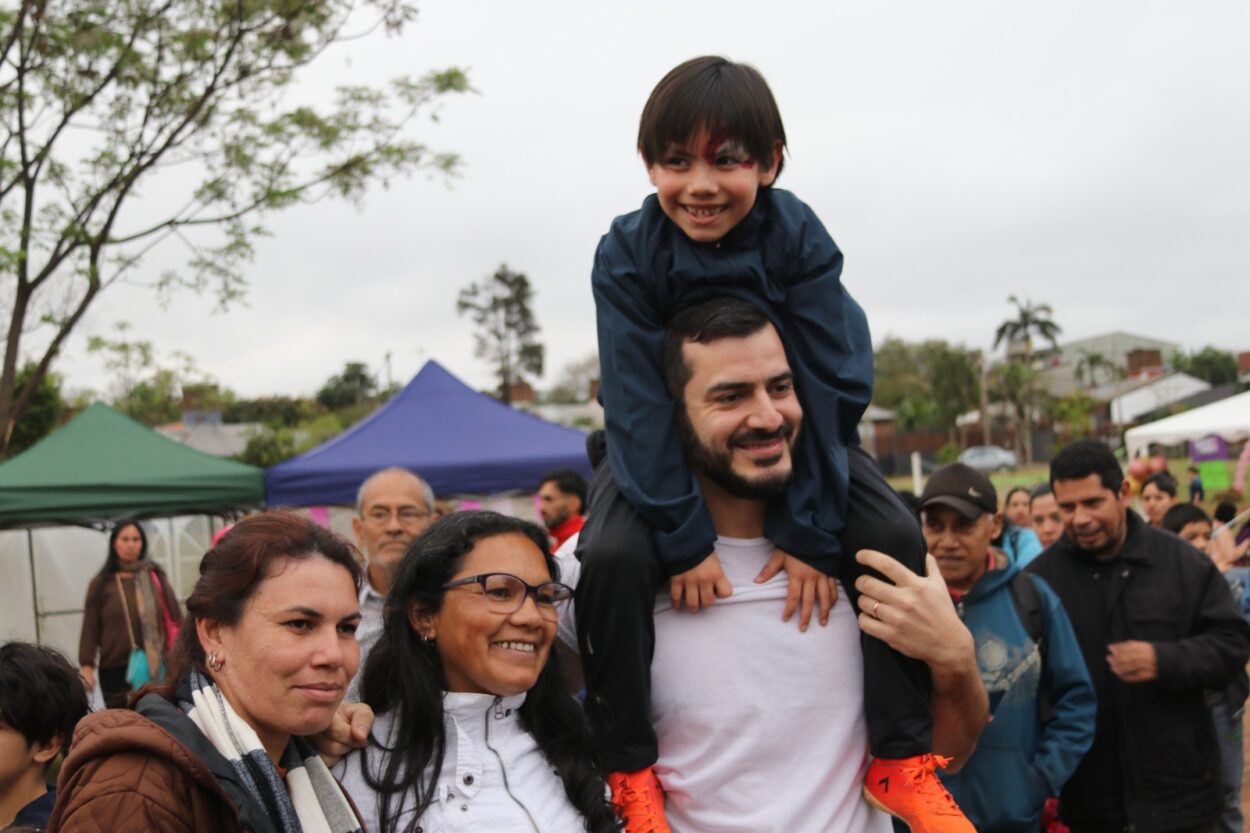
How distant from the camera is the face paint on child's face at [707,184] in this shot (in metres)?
2.25

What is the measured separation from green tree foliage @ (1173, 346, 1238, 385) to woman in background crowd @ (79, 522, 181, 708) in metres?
78.6

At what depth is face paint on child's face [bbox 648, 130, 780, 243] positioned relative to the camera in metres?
2.25

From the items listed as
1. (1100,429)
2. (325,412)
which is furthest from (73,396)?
(1100,429)

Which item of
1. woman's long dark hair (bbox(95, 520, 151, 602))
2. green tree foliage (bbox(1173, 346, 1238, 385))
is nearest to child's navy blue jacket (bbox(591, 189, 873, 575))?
woman's long dark hair (bbox(95, 520, 151, 602))

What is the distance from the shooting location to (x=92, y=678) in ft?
24.8

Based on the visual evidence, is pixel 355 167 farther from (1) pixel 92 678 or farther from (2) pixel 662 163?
(2) pixel 662 163

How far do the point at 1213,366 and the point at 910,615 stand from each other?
8449 cm

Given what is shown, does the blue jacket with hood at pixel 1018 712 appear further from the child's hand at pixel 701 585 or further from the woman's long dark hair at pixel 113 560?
the woman's long dark hair at pixel 113 560

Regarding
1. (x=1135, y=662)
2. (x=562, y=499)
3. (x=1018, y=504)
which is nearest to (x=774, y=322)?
(x=1135, y=662)

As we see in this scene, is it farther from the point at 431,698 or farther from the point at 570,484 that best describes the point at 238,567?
the point at 570,484

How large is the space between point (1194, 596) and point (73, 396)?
39235mm

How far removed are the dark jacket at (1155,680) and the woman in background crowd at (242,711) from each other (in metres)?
3.08

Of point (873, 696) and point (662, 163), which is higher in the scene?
point (662, 163)

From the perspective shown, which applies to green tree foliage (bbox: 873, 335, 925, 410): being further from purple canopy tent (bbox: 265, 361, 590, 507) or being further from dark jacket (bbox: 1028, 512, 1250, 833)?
dark jacket (bbox: 1028, 512, 1250, 833)
